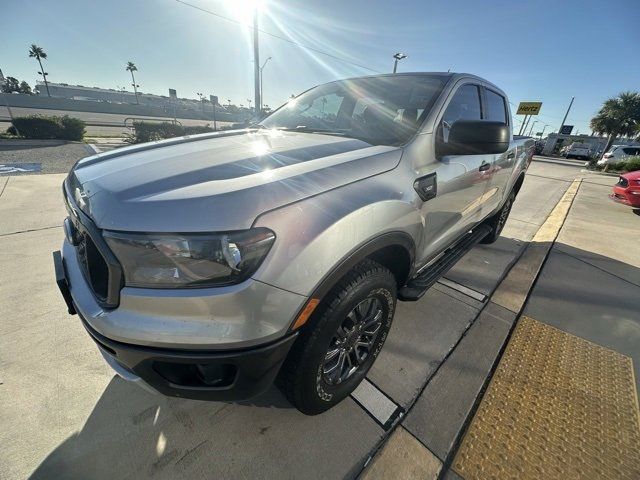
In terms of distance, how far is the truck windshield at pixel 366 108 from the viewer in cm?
202

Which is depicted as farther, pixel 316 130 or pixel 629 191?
pixel 629 191

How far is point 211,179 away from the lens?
4.20 feet

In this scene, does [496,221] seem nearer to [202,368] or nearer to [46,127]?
[202,368]

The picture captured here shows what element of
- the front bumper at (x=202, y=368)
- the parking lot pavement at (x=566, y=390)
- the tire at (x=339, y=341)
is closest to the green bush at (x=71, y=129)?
the front bumper at (x=202, y=368)

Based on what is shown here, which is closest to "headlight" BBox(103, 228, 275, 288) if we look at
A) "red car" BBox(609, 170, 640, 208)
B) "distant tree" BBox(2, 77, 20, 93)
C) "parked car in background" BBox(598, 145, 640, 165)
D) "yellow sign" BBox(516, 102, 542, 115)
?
"red car" BBox(609, 170, 640, 208)

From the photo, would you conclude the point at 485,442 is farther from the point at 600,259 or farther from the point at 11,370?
the point at 600,259

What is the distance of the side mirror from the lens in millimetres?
1770

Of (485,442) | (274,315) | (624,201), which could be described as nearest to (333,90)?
(274,315)

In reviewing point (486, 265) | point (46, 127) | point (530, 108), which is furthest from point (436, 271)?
point (530, 108)

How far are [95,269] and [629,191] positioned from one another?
8857 mm

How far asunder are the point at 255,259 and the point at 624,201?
846 centimetres

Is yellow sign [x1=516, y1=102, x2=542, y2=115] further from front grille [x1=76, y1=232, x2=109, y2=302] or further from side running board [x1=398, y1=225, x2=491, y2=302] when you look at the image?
front grille [x1=76, y1=232, x2=109, y2=302]

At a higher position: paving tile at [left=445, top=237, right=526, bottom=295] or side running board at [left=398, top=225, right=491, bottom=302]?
side running board at [left=398, top=225, right=491, bottom=302]

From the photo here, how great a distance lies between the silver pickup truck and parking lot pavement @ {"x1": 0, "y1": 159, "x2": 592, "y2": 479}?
0.21 metres
